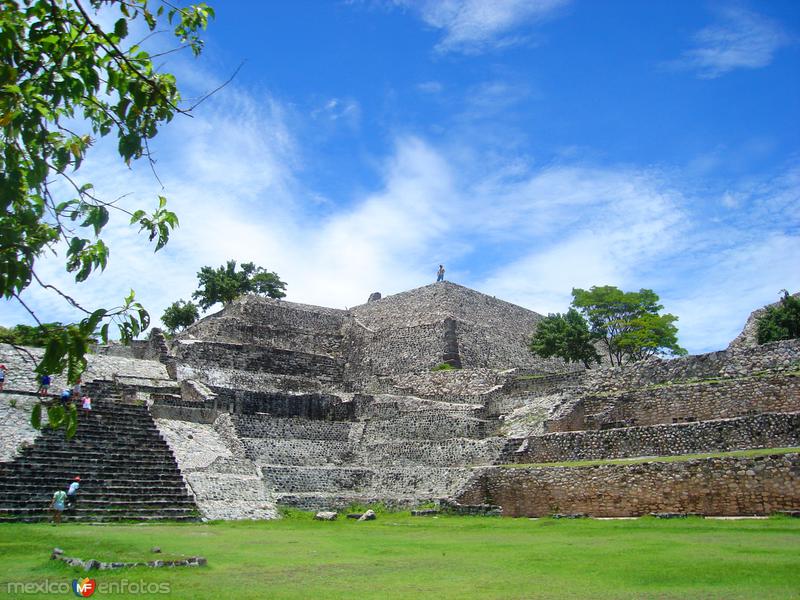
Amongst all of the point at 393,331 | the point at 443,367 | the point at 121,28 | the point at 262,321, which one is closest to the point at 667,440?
the point at 443,367

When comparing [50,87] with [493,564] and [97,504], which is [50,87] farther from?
[97,504]

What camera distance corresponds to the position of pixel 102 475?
645 inches

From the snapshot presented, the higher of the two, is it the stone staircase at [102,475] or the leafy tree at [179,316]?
the leafy tree at [179,316]

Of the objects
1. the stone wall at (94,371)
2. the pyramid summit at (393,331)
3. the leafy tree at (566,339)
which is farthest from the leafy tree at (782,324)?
the stone wall at (94,371)

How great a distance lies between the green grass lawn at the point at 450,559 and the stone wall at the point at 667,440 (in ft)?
10.6

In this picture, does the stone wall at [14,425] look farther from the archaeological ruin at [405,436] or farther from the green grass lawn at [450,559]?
the green grass lawn at [450,559]

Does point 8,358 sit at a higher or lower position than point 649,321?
lower

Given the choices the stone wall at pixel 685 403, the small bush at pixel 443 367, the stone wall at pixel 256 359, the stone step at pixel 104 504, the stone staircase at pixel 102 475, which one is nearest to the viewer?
the stone step at pixel 104 504

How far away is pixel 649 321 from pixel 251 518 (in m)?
23.4

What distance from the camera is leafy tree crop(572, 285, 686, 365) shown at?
34312mm

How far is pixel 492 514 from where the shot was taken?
1656 cm

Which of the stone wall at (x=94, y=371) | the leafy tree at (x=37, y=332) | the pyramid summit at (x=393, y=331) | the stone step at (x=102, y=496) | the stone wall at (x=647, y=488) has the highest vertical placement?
the pyramid summit at (x=393, y=331)

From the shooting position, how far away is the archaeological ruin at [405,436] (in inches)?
592

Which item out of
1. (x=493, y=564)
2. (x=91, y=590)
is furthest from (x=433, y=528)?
(x=91, y=590)
